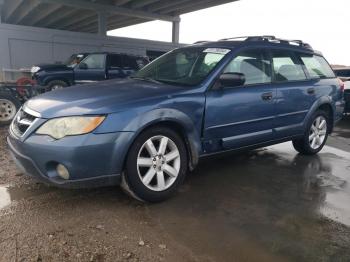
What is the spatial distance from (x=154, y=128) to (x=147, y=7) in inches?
809

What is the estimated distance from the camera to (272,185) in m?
4.06

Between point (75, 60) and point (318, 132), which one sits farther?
point (75, 60)

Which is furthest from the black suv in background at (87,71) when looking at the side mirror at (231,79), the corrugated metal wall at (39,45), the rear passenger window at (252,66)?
the side mirror at (231,79)

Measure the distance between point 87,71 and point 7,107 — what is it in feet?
15.2

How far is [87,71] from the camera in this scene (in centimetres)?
1135

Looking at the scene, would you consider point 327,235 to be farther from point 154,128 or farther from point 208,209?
point 154,128

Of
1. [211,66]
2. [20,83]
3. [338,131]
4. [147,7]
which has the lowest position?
[338,131]

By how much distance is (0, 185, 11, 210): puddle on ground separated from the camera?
3283 mm

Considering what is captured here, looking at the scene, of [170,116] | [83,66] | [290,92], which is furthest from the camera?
[83,66]

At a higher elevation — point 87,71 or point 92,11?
point 92,11

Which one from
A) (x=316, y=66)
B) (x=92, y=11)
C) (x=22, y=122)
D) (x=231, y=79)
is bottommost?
(x=22, y=122)

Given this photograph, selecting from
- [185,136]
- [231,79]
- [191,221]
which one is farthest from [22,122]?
[231,79]

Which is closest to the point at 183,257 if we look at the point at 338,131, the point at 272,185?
the point at 272,185

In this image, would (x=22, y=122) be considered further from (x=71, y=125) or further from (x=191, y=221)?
(x=191, y=221)
